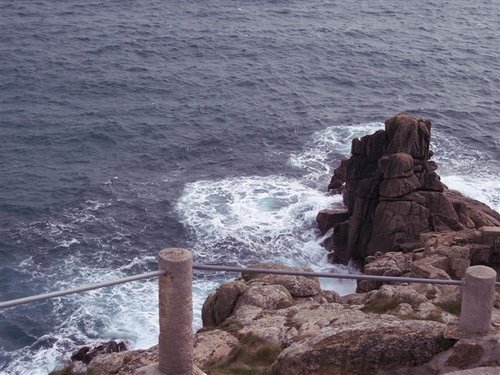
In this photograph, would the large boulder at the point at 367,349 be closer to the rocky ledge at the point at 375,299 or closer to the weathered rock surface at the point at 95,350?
the rocky ledge at the point at 375,299

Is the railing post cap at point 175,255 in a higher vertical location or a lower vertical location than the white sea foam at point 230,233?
higher

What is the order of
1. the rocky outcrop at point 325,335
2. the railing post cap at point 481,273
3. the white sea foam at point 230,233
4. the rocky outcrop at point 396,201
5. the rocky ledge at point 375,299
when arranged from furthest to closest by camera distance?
1. the rocky outcrop at point 396,201
2. the white sea foam at point 230,233
3. the rocky ledge at point 375,299
4. the rocky outcrop at point 325,335
5. the railing post cap at point 481,273

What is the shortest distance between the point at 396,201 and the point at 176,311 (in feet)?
110

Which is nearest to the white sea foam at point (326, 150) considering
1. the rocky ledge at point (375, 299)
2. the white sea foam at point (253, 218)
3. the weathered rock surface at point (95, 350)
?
the white sea foam at point (253, 218)

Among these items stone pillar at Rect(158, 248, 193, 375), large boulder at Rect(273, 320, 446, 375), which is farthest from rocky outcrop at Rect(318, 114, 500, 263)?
stone pillar at Rect(158, 248, 193, 375)

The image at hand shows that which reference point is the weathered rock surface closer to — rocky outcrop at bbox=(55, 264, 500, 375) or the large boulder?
rocky outcrop at bbox=(55, 264, 500, 375)

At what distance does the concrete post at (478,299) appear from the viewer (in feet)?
51.0

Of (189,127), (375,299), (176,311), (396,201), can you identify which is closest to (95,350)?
(375,299)

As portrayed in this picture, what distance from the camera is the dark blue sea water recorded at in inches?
1881

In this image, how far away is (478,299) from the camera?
1565 centimetres

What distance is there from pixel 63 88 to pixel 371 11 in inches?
1914

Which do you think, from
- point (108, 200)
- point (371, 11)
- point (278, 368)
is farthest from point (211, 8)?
point (278, 368)

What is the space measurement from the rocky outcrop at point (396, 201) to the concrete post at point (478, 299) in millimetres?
27731

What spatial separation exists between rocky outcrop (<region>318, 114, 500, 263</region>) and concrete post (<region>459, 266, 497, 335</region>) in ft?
91.0
